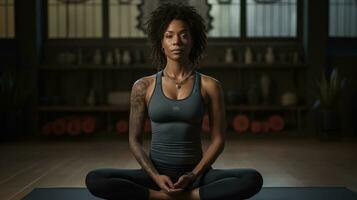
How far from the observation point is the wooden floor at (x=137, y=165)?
357cm

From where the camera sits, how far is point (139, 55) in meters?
6.70

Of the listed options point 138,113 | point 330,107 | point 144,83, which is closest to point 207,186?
point 138,113

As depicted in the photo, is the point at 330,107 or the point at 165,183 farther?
the point at 330,107

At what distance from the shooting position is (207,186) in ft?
7.96

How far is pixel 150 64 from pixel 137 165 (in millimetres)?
2385

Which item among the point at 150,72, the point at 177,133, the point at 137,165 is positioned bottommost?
the point at 137,165

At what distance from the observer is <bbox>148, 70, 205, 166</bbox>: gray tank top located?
239 cm

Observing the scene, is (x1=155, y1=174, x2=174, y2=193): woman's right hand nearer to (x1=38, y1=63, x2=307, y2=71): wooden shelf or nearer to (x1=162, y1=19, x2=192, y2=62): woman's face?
(x1=162, y1=19, x2=192, y2=62): woman's face

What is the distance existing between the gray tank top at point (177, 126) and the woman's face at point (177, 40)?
155 millimetres

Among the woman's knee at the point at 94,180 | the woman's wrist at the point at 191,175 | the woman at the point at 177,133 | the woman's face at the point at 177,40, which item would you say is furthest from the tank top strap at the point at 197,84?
the woman's knee at the point at 94,180

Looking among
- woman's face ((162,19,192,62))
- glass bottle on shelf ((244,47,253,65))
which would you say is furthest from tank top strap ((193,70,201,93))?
glass bottle on shelf ((244,47,253,65))

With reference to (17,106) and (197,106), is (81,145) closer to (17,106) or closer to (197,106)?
(17,106)

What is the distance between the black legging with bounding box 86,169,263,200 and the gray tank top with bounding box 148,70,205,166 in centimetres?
14

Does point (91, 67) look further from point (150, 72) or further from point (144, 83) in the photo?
point (144, 83)
